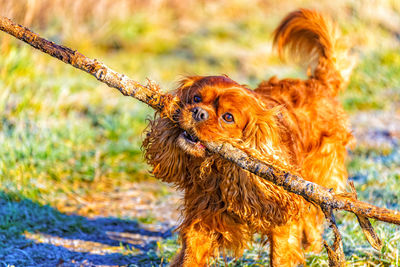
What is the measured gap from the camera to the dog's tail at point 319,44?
3928mm

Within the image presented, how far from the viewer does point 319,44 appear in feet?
13.2

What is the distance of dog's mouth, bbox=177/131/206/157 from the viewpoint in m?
2.60

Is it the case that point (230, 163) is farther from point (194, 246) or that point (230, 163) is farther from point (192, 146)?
point (194, 246)

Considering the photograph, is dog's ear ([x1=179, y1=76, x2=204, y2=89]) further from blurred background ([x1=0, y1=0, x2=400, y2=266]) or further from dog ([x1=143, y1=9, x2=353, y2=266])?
blurred background ([x1=0, y1=0, x2=400, y2=266])

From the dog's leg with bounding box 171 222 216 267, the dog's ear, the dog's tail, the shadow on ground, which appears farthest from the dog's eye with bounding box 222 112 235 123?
the dog's tail

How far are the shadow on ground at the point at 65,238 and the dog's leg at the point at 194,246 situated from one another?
544 mm

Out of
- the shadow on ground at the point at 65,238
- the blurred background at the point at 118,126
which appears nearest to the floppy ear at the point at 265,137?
the blurred background at the point at 118,126

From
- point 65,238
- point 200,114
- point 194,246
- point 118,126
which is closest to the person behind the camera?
point 200,114

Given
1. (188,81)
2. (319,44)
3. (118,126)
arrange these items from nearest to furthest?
(188,81), (319,44), (118,126)

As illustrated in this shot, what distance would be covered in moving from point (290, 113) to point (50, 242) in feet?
6.08

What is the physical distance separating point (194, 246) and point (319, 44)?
1.98 m

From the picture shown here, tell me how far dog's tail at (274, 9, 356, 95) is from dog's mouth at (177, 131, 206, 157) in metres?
1.63

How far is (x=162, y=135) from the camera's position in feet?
9.52

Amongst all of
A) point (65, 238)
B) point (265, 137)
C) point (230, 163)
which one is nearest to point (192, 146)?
point (230, 163)
